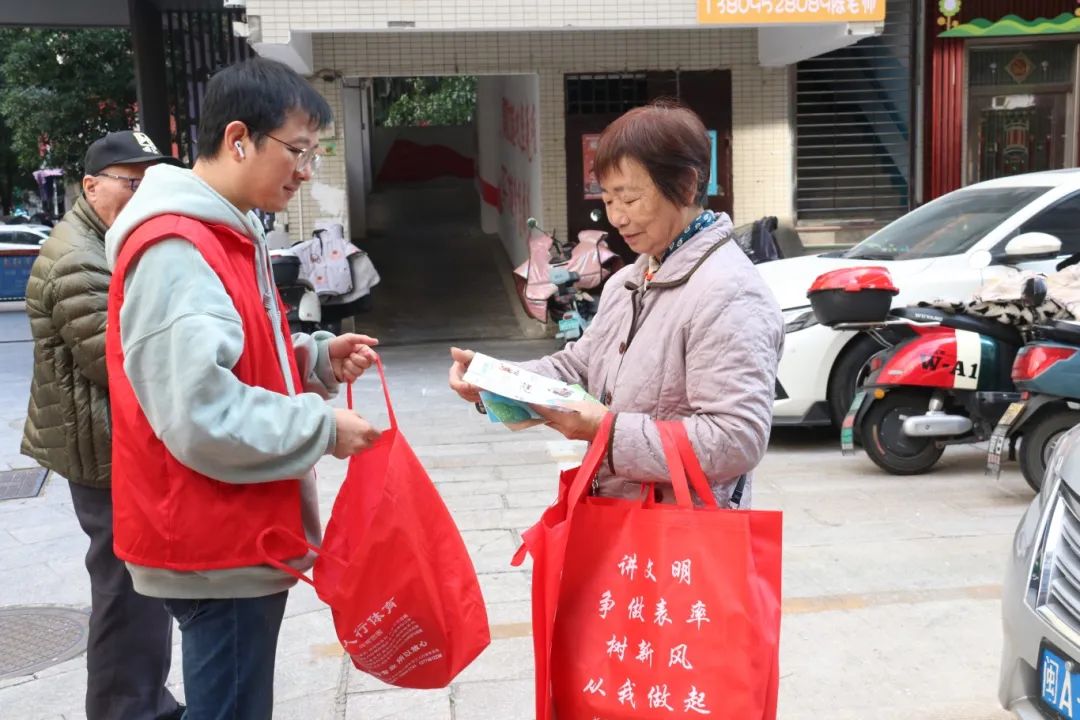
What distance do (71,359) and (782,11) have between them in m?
8.34

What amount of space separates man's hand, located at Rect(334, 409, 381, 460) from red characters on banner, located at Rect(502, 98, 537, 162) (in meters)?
11.2

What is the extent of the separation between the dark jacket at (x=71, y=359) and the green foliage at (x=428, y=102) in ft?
81.9

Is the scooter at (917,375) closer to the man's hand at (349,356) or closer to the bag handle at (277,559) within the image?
the man's hand at (349,356)

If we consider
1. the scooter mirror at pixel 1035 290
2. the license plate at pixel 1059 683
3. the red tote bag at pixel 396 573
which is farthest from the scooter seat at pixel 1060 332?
the red tote bag at pixel 396 573

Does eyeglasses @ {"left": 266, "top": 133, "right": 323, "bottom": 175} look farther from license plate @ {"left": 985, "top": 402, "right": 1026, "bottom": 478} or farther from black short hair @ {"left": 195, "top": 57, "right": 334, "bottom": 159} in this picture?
license plate @ {"left": 985, "top": 402, "right": 1026, "bottom": 478}

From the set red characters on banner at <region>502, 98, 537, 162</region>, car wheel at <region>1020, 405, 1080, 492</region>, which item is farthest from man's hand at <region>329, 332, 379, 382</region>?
red characters on banner at <region>502, 98, 537, 162</region>

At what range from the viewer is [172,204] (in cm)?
221

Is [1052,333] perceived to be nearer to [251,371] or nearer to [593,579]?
[593,579]

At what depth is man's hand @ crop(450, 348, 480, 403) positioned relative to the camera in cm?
242

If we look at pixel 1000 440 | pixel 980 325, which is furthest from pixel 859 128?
pixel 1000 440

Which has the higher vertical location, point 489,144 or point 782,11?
point 782,11

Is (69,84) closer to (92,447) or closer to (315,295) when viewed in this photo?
(315,295)

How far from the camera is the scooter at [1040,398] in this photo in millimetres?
5746

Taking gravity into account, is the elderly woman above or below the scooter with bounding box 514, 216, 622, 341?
above
